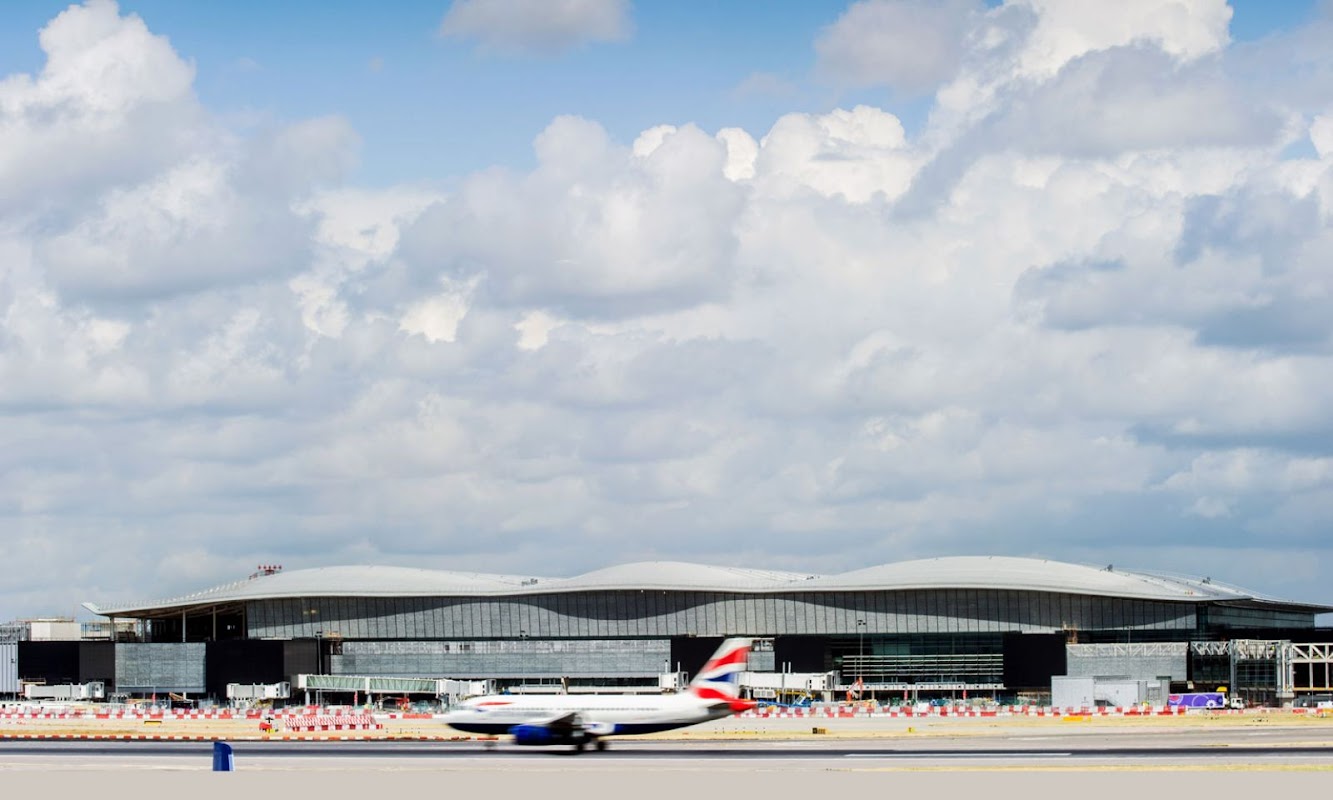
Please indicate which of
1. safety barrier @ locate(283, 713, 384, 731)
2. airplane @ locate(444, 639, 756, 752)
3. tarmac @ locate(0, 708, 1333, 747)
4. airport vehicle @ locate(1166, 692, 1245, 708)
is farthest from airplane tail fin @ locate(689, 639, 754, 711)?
airport vehicle @ locate(1166, 692, 1245, 708)

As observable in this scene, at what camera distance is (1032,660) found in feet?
577

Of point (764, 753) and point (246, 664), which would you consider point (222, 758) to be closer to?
point (764, 753)

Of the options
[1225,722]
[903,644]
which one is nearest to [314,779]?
[1225,722]

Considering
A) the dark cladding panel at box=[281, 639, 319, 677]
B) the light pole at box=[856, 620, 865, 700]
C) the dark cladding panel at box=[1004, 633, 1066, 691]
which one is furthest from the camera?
the dark cladding panel at box=[281, 639, 319, 677]

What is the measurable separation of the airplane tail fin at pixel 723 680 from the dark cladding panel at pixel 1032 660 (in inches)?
3530

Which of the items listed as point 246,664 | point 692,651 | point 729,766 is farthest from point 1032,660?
point 729,766

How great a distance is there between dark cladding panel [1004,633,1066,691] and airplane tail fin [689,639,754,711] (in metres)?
89.7

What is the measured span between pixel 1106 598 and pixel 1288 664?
94.2ft

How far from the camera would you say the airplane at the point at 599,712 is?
87.1m

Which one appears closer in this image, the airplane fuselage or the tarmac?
the airplane fuselage

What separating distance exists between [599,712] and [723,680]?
773cm

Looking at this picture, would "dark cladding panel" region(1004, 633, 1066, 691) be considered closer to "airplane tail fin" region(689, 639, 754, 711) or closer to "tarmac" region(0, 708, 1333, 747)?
"tarmac" region(0, 708, 1333, 747)

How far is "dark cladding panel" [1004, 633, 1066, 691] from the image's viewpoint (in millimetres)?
174875

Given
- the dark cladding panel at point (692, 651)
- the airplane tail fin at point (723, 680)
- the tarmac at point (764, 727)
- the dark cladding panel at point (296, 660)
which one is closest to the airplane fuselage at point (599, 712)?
the airplane tail fin at point (723, 680)
